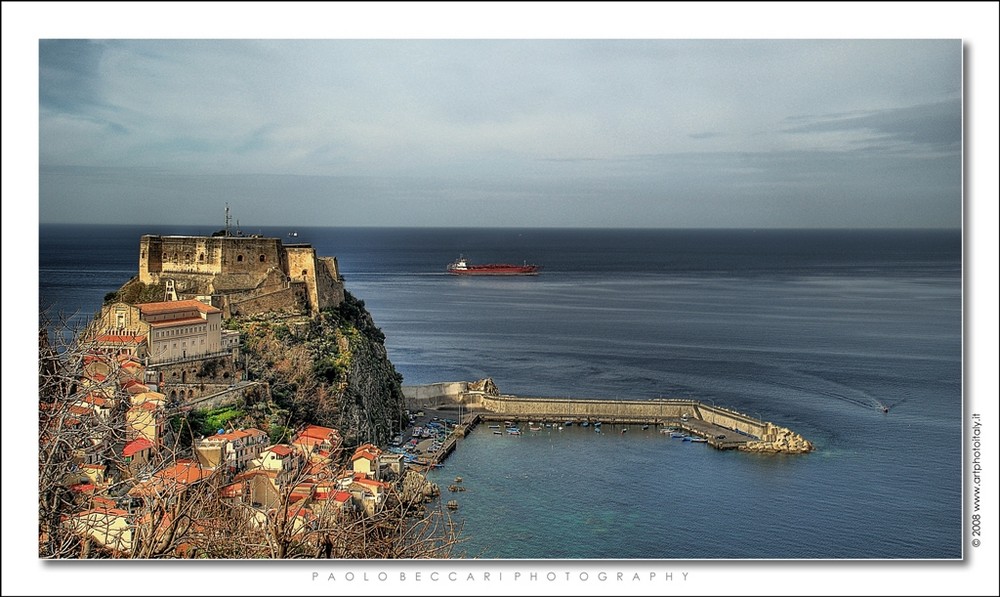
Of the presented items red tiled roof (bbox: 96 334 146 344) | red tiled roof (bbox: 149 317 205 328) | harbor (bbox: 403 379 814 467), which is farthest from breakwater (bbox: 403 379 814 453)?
red tiled roof (bbox: 96 334 146 344)

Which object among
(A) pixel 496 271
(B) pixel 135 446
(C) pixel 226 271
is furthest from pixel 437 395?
(A) pixel 496 271

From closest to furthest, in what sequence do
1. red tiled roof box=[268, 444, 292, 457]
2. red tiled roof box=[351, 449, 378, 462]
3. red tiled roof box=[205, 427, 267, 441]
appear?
red tiled roof box=[268, 444, 292, 457], red tiled roof box=[205, 427, 267, 441], red tiled roof box=[351, 449, 378, 462]

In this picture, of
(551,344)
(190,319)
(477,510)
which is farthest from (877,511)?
(551,344)

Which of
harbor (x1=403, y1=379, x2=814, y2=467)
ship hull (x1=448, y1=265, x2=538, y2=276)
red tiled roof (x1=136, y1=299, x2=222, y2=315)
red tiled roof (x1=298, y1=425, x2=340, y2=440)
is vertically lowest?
harbor (x1=403, y1=379, x2=814, y2=467)

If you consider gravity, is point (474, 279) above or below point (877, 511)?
above

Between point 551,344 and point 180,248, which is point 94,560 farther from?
point 551,344

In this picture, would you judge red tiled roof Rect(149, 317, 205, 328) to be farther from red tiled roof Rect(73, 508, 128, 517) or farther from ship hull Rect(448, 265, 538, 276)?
ship hull Rect(448, 265, 538, 276)

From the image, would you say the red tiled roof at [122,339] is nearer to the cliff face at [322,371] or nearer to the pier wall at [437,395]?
the cliff face at [322,371]
